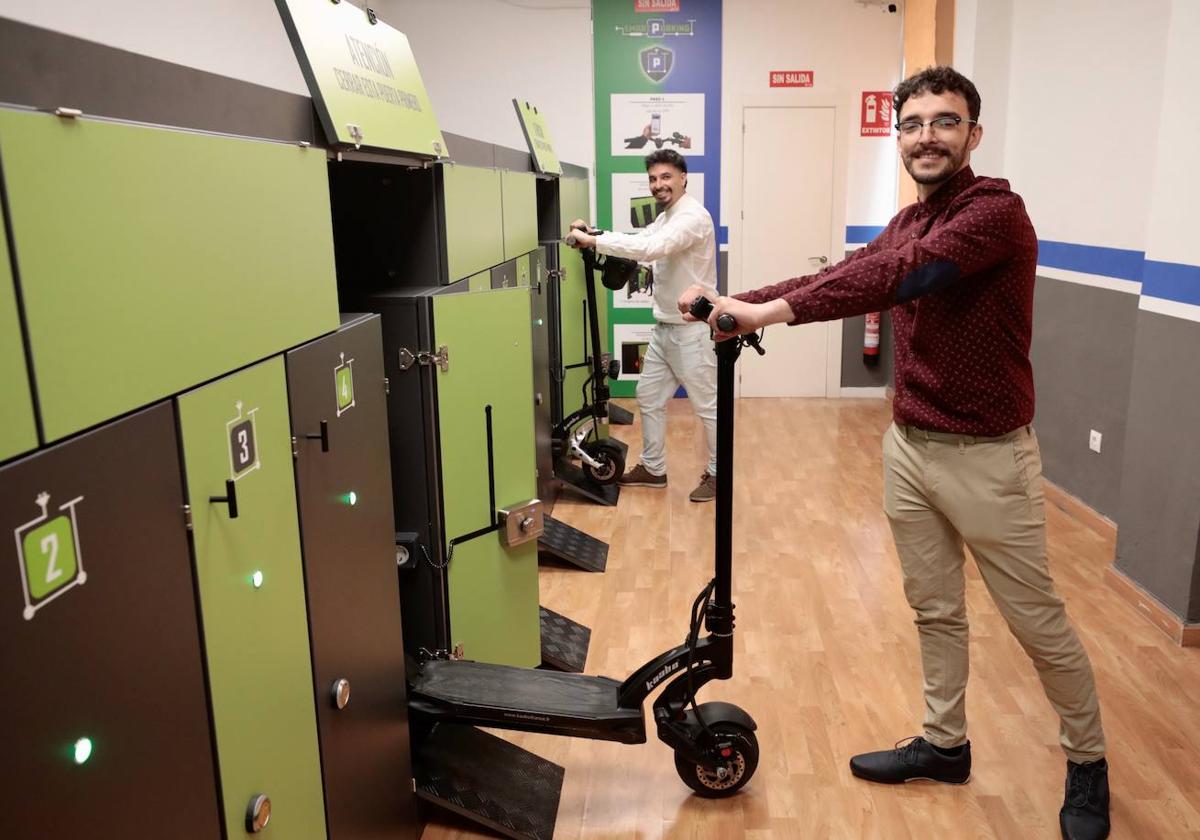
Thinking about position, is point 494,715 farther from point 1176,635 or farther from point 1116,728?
point 1176,635

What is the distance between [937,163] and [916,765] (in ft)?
5.12

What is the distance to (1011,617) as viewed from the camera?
2.30m

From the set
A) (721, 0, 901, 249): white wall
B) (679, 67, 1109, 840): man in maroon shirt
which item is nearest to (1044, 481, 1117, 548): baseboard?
(679, 67, 1109, 840): man in maroon shirt

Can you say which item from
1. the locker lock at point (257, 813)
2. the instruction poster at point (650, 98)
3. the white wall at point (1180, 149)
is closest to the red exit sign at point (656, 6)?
the instruction poster at point (650, 98)

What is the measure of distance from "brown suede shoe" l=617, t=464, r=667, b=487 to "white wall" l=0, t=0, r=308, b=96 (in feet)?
8.58

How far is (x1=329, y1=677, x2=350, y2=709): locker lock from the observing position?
177 centimetres

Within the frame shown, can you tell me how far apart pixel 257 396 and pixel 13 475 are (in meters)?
0.57

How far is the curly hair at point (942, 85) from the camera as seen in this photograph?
2.09 metres

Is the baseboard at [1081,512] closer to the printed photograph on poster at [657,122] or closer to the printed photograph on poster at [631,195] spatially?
the printed photograph on poster at [631,195]

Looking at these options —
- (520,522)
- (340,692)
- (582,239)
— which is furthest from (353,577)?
(582,239)

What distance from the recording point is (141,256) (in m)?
1.10

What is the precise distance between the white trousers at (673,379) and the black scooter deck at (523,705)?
2.58 m

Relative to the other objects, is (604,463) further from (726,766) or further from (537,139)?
(726,766)

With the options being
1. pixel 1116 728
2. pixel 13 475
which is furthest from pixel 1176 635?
pixel 13 475
